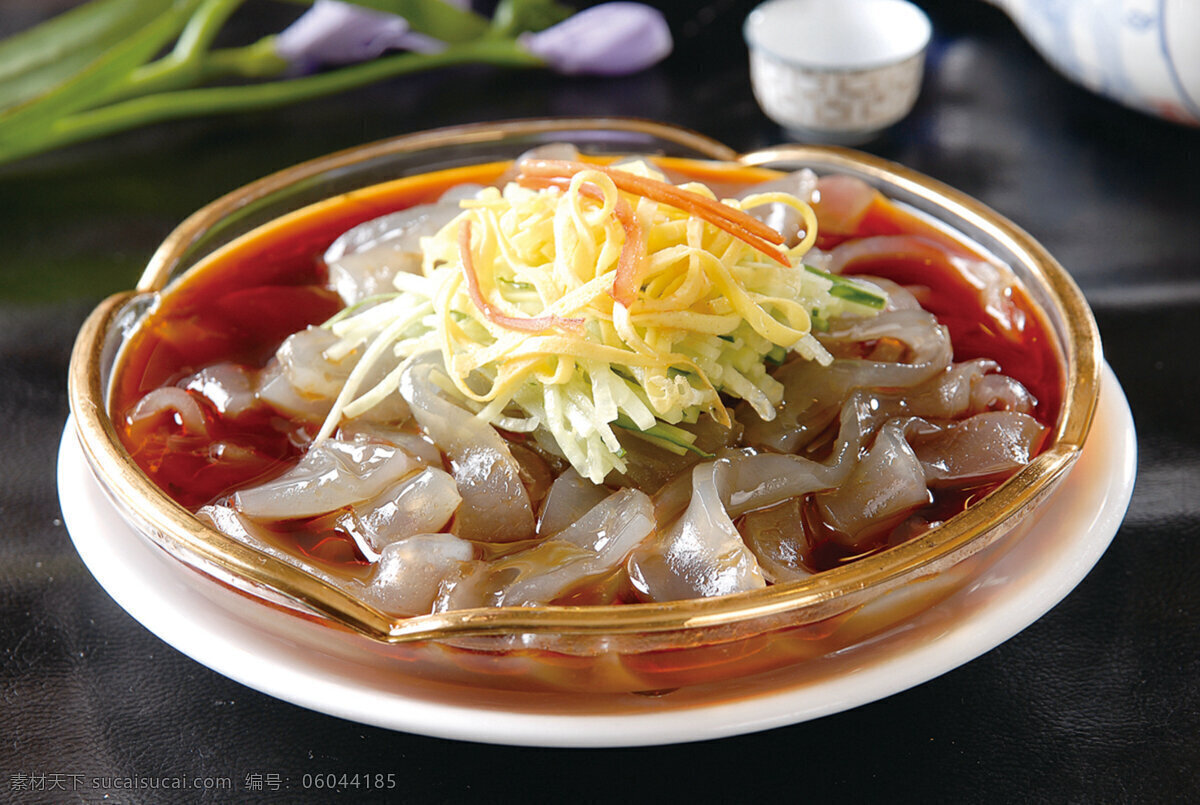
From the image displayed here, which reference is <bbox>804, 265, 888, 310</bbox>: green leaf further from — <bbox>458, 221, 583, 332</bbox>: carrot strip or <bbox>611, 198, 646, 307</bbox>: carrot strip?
<bbox>458, 221, 583, 332</bbox>: carrot strip

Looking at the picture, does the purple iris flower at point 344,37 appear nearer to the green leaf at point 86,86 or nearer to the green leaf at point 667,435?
the green leaf at point 86,86

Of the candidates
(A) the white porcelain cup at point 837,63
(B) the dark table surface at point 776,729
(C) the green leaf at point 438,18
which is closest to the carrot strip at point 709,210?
(B) the dark table surface at point 776,729

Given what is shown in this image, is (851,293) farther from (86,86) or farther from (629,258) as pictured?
(86,86)

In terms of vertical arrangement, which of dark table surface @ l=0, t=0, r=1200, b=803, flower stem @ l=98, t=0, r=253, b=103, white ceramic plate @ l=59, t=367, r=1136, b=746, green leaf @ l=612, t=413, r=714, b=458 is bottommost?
dark table surface @ l=0, t=0, r=1200, b=803

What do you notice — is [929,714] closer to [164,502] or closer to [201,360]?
[164,502]

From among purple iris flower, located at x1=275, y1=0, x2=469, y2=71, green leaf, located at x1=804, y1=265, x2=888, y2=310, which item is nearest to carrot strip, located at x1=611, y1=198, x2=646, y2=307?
green leaf, located at x1=804, y1=265, x2=888, y2=310

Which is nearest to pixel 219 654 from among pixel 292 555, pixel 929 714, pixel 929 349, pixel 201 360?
pixel 292 555

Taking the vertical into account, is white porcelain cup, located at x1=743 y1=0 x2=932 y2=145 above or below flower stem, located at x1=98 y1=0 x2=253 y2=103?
below
